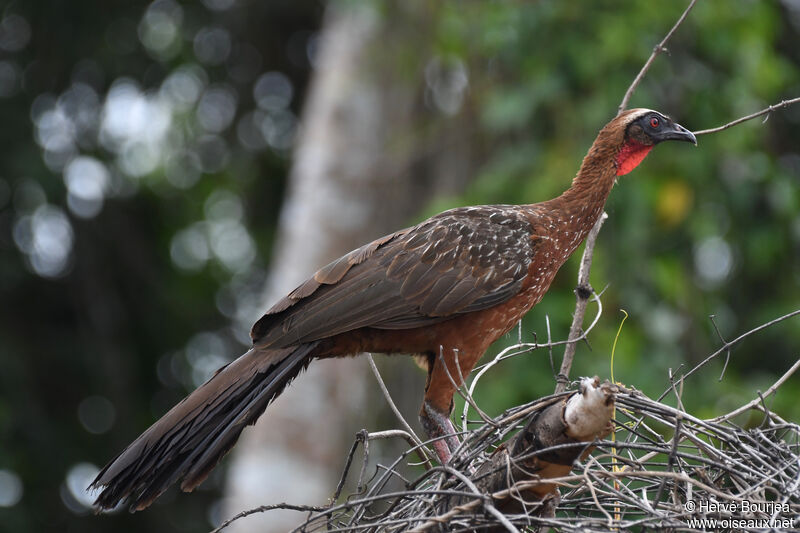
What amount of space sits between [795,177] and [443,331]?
15.5ft

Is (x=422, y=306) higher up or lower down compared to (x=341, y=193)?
lower down

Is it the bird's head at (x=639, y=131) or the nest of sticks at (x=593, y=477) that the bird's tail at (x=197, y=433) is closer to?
the nest of sticks at (x=593, y=477)

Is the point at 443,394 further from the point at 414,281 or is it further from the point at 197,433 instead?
the point at 197,433

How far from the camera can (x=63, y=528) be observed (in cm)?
1018

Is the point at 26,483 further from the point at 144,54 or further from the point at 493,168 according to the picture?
the point at 493,168

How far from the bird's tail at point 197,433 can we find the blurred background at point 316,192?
8.31 ft

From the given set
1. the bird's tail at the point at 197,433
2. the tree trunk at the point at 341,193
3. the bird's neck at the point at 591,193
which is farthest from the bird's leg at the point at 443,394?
the tree trunk at the point at 341,193

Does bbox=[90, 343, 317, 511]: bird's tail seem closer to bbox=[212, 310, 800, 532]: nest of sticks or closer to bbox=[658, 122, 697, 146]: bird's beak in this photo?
bbox=[212, 310, 800, 532]: nest of sticks

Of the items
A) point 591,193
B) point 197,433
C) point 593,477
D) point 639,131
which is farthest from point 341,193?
point 593,477

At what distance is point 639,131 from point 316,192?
5.02 metres

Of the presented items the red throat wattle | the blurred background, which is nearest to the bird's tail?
the red throat wattle

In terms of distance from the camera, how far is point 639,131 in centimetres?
463

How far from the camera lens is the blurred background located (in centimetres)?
679

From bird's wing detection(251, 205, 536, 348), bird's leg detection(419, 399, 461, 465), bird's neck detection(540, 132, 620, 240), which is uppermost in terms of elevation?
bird's wing detection(251, 205, 536, 348)
